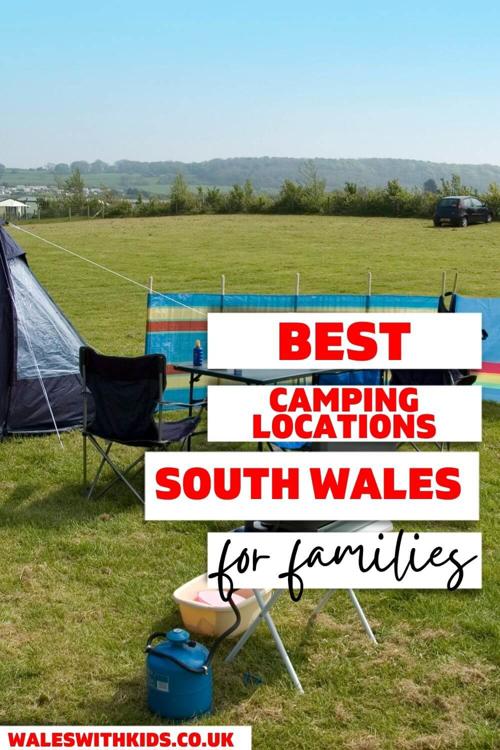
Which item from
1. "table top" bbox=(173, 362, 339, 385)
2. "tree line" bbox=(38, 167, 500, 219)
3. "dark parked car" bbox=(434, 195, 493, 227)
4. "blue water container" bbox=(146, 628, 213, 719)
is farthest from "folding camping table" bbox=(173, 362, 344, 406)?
"tree line" bbox=(38, 167, 500, 219)

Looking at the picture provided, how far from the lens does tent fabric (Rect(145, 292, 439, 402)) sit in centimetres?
870

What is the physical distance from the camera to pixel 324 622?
4684 mm

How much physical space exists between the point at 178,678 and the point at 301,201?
3575cm

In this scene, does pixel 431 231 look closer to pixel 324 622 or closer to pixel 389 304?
pixel 389 304

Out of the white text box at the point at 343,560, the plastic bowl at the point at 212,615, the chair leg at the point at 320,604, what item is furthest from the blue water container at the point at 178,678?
the chair leg at the point at 320,604

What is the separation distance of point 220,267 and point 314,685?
18130 millimetres

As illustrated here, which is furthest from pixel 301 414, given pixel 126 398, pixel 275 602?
pixel 126 398

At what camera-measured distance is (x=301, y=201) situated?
3838 cm

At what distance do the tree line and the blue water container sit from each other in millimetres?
29474

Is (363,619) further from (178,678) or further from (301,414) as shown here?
(178,678)

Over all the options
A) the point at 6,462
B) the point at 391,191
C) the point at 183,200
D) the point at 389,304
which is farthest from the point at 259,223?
the point at 6,462

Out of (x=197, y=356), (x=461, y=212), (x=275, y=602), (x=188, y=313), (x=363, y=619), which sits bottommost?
(x=363, y=619)

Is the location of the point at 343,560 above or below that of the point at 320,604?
above

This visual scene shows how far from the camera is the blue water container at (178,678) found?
146 inches
